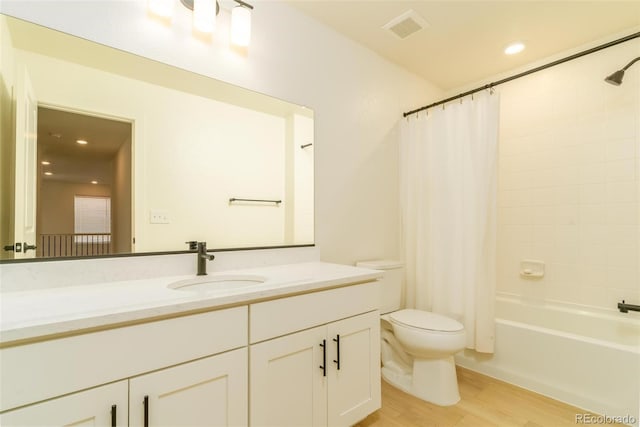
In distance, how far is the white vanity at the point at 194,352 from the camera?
72cm

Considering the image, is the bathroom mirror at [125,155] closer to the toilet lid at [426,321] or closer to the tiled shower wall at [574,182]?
the toilet lid at [426,321]

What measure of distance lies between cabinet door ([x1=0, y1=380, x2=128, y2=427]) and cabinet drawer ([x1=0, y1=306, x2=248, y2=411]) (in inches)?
0.8

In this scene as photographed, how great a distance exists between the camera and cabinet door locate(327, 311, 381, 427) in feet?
4.32

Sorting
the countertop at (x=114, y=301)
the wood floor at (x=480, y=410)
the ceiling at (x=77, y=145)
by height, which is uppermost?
the ceiling at (x=77, y=145)

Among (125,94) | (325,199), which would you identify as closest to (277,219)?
(325,199)

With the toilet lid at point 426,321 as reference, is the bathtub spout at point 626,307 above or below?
above

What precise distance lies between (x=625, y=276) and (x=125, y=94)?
312 cm

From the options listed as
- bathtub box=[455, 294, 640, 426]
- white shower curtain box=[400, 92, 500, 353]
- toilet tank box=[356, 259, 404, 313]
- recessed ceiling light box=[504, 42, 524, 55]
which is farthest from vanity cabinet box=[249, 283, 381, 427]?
recessed ceiling light box=[504, 42, 524, 55]

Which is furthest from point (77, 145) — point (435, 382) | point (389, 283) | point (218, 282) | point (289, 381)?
point (435, 382)

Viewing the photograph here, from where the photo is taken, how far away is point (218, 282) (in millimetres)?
1393

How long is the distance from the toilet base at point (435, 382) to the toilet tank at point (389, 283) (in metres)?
0.39

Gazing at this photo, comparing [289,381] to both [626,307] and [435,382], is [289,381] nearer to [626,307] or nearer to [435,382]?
[435,382]

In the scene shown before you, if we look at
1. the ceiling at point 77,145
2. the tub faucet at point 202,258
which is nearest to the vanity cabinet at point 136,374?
the tub faucet at point 202,258

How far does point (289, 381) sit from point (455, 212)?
1.53m
